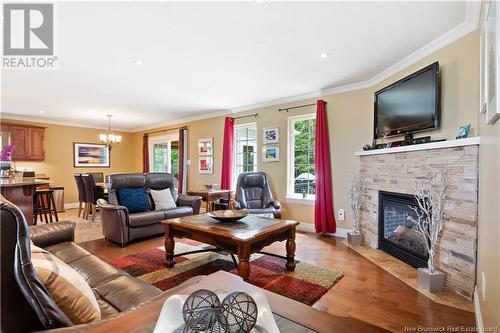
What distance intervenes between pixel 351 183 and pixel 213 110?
3461mm

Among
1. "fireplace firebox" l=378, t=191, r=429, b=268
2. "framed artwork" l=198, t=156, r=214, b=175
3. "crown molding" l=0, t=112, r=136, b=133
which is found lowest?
"fireplace firebox" l=378, t=191, r=429, b=268

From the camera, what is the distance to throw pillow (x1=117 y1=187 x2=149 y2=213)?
392 centimetres

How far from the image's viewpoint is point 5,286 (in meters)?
0.73

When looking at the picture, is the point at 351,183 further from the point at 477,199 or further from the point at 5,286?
the point at 5,286

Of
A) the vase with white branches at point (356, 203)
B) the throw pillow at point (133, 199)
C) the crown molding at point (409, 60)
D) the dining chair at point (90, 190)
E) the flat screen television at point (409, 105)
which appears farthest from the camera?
the dining chair at point (90, 190)

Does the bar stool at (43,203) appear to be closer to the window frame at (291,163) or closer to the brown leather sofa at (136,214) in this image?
the brown leather sofa at (136,214)

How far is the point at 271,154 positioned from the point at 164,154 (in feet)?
12.9

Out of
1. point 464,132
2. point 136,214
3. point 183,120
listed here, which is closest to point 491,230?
point 464,132

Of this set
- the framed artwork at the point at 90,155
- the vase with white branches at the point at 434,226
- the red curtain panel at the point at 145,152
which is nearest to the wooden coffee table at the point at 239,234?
the vase with white branches at the point at 434,226

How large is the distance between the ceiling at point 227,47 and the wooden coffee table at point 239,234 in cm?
191

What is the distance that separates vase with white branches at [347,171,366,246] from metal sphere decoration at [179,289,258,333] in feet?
11.0

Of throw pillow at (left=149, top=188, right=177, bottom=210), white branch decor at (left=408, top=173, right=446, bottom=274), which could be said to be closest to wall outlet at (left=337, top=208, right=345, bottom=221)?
white branch decor at (left=408, top=173, right=446, bottom=274)

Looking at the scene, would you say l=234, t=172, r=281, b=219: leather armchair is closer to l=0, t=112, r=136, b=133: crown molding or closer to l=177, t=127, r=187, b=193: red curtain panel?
l=177, t=127, r=187, b=193: red curtain panel

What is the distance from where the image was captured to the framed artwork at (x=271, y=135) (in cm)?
492
